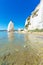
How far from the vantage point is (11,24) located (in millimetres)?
102250

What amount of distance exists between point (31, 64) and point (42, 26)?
38.1 m

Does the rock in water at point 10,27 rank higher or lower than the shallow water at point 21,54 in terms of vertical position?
higher

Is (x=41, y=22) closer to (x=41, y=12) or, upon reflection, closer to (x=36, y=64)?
(x=41, y=12)

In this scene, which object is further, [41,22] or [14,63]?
[41,22]

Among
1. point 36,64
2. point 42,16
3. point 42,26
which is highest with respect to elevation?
point 42,16

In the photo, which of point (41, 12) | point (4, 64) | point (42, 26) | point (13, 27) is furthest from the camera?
point (13, 27)

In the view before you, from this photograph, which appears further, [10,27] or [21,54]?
[10,27]

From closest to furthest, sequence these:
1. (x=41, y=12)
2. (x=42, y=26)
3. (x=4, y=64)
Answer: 1. (x=4, y=64)
2. (x=42, y=26)
3. (x=41, y=12)

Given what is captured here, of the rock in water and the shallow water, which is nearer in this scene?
the shallow water

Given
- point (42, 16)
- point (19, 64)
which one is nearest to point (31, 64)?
point (19, 64)

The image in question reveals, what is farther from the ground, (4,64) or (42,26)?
(42,26)

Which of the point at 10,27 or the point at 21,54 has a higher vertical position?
the point at 10,27

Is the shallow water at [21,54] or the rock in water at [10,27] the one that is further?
the rock in water at [10,27]

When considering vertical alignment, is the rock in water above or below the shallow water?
above
